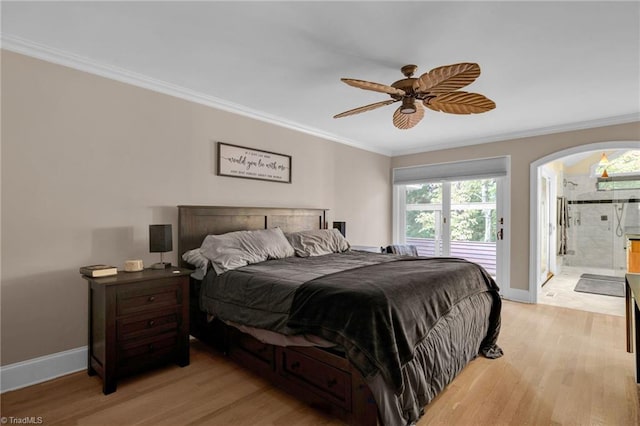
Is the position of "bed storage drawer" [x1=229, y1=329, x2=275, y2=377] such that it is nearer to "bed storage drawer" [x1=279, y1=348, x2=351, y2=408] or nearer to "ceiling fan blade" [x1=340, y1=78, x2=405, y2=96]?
"bed storage drawer" [x1=279, y1=348, x2=351, y2=408]

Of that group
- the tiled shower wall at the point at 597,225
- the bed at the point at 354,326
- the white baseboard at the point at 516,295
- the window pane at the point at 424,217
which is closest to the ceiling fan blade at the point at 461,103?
the bed at the point at 354,326

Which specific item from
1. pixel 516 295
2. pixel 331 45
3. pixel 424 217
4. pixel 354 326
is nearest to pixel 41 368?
pixel 354 326

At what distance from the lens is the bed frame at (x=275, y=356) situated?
1.81 m

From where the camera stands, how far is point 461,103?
99.8 inches

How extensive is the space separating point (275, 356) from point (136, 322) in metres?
1.03

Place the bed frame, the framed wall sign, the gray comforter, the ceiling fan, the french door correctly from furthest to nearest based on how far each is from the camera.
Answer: the french door
the framed wall sign
the ceiling fan
the bed frame
the gray comforter

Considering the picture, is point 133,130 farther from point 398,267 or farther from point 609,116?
point 609,116

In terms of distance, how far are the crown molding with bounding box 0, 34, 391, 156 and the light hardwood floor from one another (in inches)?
94.2

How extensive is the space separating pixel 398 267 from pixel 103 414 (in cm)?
218

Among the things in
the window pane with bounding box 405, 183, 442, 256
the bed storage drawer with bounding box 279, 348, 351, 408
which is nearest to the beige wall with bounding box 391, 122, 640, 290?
the window pane with bounding box 405, 183, 442, 256

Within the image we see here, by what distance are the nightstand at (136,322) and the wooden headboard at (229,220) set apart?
596 mm

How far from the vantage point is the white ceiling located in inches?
76.0

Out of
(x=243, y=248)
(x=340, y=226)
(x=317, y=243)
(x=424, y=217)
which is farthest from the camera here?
(x=424, y=217)

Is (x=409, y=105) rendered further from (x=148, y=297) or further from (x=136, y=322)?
(x=136, y=322)
